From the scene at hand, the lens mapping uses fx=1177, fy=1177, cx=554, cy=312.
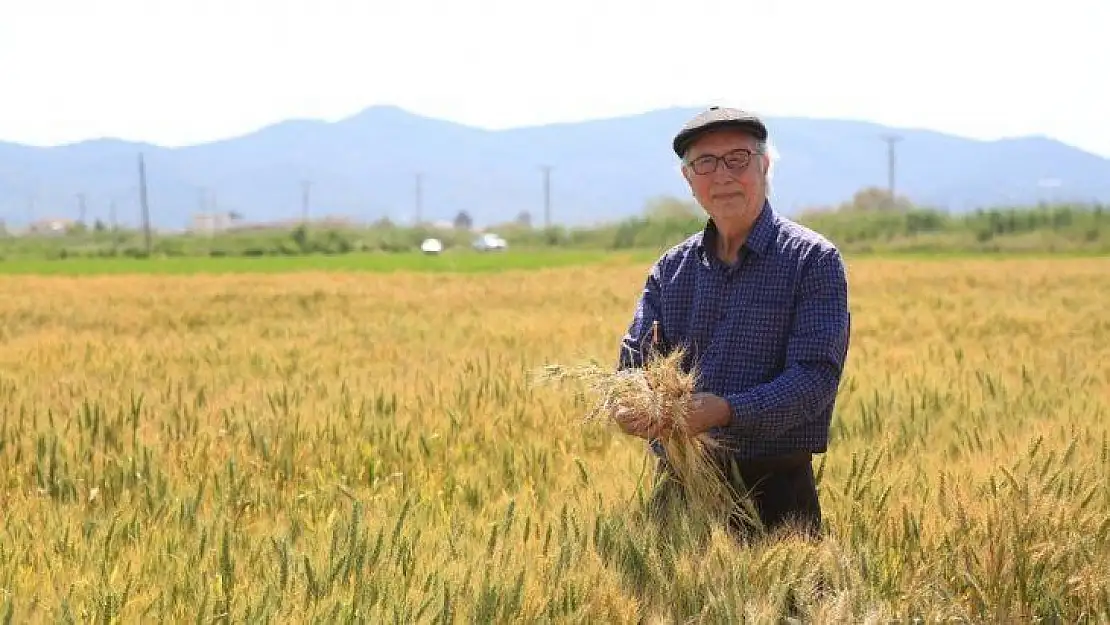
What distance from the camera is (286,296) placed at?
18.9 meters

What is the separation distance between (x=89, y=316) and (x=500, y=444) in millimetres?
11516

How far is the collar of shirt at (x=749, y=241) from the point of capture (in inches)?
Answer: 133

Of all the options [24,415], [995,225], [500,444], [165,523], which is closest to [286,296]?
[24,415]

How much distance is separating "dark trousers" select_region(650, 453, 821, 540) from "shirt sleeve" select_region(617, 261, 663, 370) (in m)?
0.33

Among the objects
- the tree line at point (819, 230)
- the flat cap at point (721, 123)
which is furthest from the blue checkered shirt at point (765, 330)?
the tree line at point (819, 230)

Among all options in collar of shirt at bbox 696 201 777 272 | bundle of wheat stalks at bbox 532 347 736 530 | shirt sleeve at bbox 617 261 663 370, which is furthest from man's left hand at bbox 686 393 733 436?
collar of shirt at bbox 696 201 777 272

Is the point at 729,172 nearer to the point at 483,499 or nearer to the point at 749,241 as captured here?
the point at 749,241

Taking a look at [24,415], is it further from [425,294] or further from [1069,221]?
[1069,221]

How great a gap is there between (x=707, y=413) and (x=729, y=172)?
2.34ft

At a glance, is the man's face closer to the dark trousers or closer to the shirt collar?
the shirt collar

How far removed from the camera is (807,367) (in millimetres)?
3234

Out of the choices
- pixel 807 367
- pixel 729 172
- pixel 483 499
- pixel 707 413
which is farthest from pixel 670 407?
Result: pixel 483 499

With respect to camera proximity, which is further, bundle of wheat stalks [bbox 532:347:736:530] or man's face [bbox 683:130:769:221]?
man's face [bbox 683:130:769:221]

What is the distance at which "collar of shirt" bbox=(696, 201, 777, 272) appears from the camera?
337 centimetres
